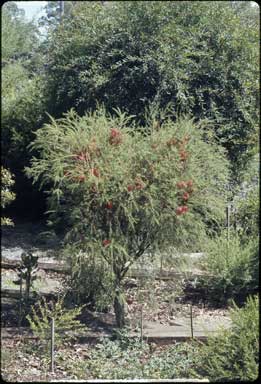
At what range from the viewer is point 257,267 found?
26.3ft

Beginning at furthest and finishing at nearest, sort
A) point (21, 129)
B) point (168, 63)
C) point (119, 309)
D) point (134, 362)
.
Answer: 1. point (21, 129)
2. point (168, 63)
3. point (119, 309)
4. point (134, 362)

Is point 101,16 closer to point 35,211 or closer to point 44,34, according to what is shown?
point 44,34

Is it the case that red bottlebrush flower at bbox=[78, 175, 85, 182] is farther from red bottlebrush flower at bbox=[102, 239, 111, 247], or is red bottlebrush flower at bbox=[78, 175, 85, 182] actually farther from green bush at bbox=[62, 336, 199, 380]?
green bush at bbox=[62, 336, 199, 380]

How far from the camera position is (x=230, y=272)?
7949 mm

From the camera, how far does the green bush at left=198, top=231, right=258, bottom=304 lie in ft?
25.8

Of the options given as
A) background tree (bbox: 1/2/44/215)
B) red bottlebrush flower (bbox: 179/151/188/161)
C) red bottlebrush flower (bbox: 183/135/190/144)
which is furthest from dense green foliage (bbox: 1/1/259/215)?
red bottlebrush flower (bbox: 179/151/188/161)

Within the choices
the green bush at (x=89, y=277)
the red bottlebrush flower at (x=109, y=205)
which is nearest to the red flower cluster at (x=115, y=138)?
the red bottlebrush flower at (x=109, y=205)

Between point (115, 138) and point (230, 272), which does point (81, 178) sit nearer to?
point (115, 138)

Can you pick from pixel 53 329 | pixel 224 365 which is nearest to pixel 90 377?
pixel 53 329

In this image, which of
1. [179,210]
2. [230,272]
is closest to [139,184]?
[179,210]

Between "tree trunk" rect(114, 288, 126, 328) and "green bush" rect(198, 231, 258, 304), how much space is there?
4.85ft

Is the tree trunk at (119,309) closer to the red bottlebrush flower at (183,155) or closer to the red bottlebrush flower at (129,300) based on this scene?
the red bottlebrush flower at (129,300)

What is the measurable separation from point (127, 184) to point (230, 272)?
2.37m

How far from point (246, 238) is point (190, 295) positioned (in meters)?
1.26
